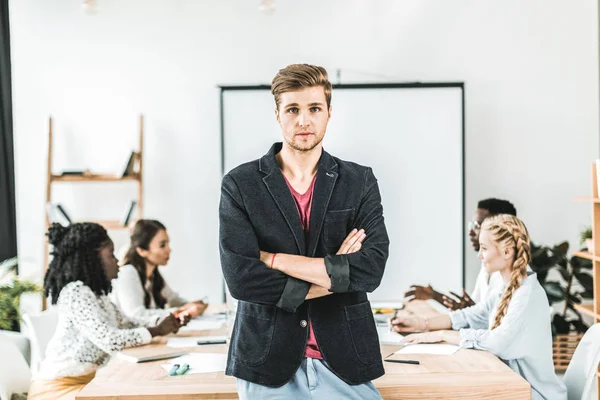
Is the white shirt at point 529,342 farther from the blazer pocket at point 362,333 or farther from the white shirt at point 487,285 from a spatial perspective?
the blazer pocket at point 362,333

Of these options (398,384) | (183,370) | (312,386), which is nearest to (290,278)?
(312,386)

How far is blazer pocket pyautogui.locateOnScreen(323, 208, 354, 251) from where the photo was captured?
1716 millimetres

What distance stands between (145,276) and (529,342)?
199 centimetres

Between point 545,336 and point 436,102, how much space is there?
2400mm

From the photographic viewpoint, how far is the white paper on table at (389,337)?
102 inches

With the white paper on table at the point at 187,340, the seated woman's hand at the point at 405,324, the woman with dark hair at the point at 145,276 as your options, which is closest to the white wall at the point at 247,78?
the woman with dark hair at the point at 145,276

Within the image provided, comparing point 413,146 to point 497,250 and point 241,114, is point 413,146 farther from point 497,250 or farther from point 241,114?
point 497,250

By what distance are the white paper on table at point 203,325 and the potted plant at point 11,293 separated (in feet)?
4.98

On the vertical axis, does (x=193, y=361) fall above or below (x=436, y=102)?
below

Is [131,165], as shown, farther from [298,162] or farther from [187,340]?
[298,162]

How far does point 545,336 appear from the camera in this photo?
7.79 ft

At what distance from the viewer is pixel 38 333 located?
3.31 meters

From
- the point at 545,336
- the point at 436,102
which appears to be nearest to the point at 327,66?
the point at 436,102

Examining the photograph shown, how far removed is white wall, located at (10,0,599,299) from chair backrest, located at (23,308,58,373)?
1.44 metres
